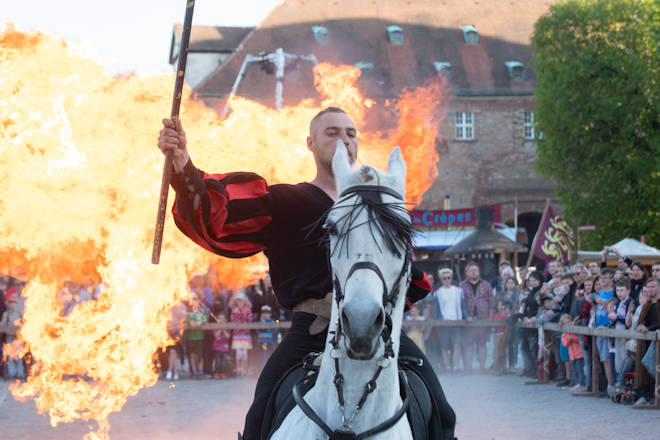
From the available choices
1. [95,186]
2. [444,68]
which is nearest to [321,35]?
[444,68]

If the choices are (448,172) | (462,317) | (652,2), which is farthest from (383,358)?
(448,172)

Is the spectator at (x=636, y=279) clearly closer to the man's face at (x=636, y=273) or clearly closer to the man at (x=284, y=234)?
the man's face at (x=636, y=273)

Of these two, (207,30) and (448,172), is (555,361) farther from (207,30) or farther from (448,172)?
(207,30)

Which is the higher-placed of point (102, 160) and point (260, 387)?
point (102, 160)

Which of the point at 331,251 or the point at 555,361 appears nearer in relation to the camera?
the point at 331,251

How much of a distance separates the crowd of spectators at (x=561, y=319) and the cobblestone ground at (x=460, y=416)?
542 mm

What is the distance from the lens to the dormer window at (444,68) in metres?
47.8

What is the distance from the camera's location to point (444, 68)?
157ft

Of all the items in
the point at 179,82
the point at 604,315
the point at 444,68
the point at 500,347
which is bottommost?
the point at 500,347

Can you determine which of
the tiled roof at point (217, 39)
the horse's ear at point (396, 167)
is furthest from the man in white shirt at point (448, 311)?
the tiled roof at point (217, 39)

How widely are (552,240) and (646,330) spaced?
8.21 metres

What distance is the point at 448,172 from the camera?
47.4m

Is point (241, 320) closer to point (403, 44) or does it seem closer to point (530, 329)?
point (530, 329)

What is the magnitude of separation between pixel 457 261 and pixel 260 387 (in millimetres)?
24584
